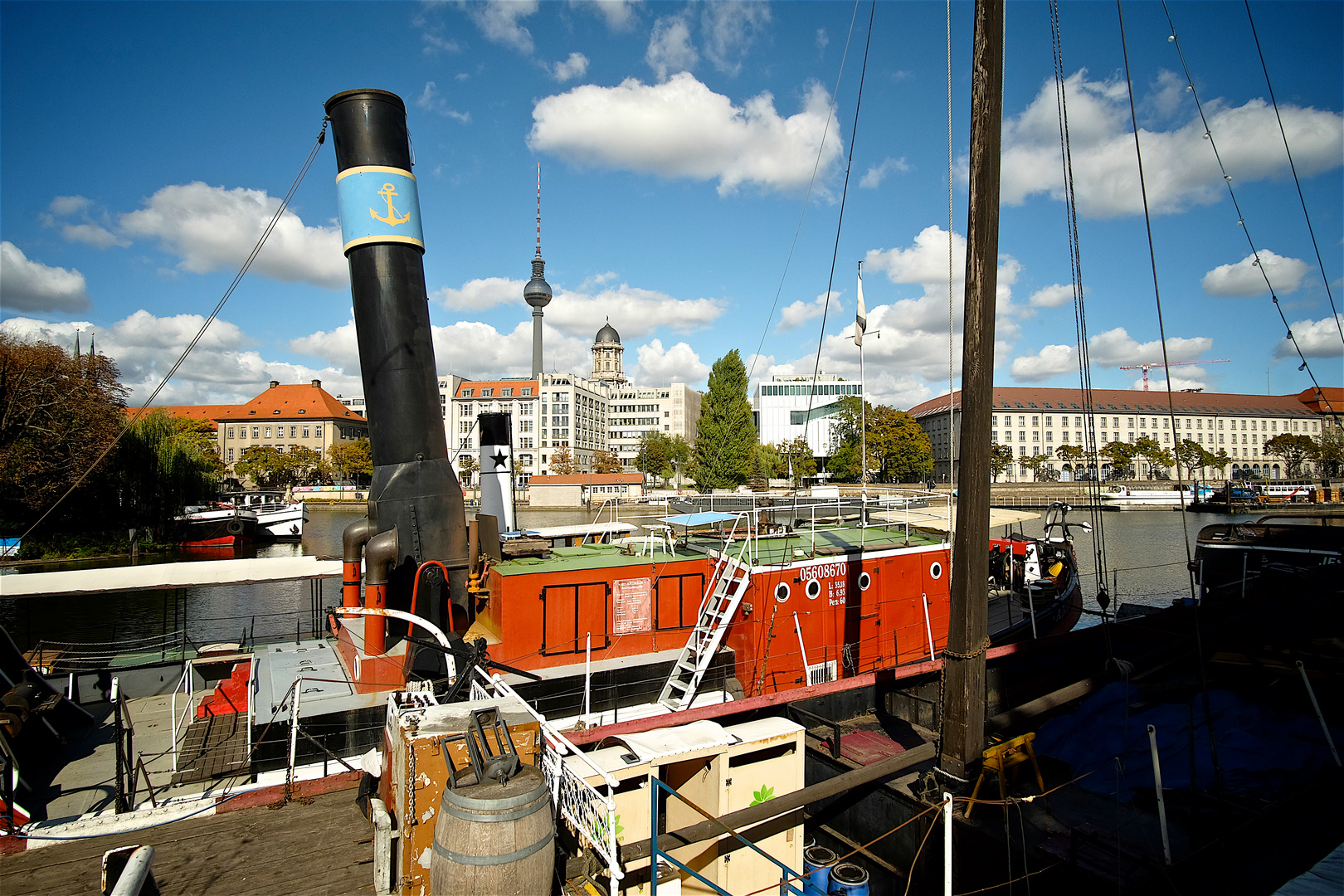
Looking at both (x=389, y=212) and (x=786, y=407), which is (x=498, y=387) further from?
(x=389, y=212)

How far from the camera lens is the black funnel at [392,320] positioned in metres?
10.1

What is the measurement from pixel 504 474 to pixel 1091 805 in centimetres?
1362

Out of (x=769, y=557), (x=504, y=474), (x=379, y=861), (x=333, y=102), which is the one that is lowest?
(x=379, y=861)

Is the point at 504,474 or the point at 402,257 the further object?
the point at 504,474

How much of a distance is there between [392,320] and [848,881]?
9712 mm

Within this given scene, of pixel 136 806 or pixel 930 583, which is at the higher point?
pixel 930 583

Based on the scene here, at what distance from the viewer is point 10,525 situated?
38469 mm

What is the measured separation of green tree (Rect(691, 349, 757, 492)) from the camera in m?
65.2

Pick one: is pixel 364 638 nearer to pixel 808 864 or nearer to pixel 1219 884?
pixel 808 864

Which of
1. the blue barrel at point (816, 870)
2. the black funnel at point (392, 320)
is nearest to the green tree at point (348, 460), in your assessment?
the black funnel at point (392, 320)

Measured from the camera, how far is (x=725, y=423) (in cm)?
6519

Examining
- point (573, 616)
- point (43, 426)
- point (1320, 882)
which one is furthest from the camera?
point (43, 426)

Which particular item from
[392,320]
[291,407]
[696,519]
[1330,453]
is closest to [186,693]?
[392,320]

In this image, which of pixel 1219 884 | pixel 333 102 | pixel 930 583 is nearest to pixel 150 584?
pixel 333 102
